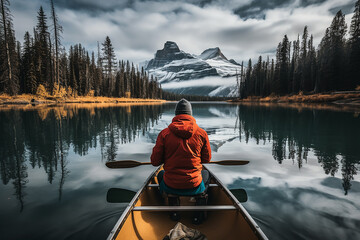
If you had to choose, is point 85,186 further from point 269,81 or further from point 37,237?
point 269,81

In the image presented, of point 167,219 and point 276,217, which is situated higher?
point 167,219

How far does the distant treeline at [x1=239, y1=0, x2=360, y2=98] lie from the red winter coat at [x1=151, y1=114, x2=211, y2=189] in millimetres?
46349

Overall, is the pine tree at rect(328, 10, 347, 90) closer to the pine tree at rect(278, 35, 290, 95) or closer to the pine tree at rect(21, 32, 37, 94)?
the pine tree at rect(278, 35, 290, 95)

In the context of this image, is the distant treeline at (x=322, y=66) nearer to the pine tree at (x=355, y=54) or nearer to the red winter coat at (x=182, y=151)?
the pine tree at (x=355, y=54)

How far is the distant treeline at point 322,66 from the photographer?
35750 millimetres

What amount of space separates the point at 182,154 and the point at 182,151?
0.17 feet

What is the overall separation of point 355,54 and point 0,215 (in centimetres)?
5128

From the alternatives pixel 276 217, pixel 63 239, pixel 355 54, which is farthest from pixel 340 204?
pixel 355 54

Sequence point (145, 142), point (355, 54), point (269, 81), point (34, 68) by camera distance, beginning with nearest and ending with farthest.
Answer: point (145, 142) < point (355, 54) < point (34, 68) < point (269, 81)

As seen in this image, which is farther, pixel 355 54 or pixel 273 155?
pixel 355 54

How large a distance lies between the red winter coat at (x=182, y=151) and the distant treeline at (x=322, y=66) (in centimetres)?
4635

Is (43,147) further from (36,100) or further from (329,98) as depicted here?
(329,98)

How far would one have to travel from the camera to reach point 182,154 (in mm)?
2793

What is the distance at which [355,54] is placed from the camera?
35125 millimetres
